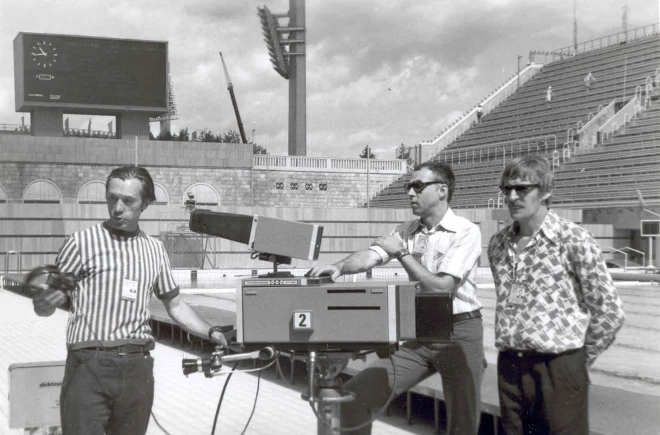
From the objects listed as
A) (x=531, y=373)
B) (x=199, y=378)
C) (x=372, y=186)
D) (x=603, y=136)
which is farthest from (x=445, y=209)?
(x=372, y=186)

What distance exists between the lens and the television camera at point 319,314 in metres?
3.32

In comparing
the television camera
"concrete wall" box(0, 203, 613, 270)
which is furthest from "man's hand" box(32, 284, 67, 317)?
"concrete wall" box(0, 203, 613, 270)

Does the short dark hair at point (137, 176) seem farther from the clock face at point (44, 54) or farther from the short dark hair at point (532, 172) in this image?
the clock face at point (44, 54)

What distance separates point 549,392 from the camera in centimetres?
370

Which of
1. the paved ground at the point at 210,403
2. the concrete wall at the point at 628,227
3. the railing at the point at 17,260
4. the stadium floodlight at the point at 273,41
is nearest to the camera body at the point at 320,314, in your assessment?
the paved ground at the point at 210,403

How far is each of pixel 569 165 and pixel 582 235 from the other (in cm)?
3375

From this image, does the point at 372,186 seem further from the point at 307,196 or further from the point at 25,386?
the point at 25,386

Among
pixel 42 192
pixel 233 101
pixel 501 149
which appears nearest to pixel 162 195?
pixel 42 192

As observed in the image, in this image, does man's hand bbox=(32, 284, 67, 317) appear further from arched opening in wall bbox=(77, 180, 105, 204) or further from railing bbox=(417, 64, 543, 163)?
railing bbox=(417, 64, 543, 163)

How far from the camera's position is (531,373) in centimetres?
377

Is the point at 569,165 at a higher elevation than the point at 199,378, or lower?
higher

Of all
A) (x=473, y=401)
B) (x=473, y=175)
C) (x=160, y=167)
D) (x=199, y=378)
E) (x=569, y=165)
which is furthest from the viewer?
(x=160, y=167)

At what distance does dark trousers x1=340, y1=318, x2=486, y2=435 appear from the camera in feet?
14.2

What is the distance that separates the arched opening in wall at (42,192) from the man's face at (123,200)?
40.8 metres
